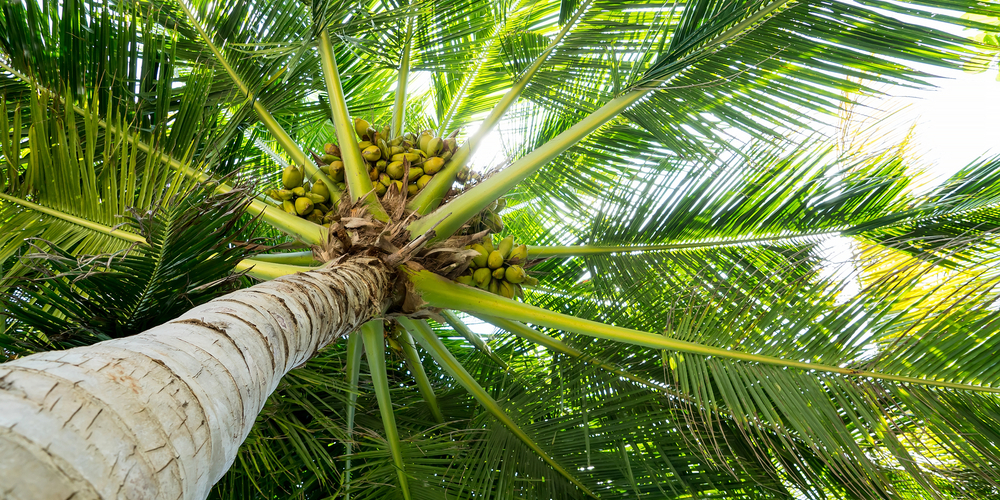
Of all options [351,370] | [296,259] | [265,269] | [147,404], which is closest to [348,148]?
[296,259]

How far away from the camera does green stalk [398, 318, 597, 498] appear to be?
241cm

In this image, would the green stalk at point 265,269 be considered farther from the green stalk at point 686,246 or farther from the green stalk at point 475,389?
the green stalk at point 686,246

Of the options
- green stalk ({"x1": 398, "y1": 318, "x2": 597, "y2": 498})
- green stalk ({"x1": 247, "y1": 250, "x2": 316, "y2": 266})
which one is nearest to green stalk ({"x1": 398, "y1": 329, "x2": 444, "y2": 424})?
green stalk ({"x1": 398, "y1": 318, "x2": 597, "y2": 498})

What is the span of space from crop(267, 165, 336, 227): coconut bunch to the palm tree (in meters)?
0.02

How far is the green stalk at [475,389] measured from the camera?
2.41m

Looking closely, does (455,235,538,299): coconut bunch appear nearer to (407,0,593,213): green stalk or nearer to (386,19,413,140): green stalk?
(407,0,593,213): green stalk

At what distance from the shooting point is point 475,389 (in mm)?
2539

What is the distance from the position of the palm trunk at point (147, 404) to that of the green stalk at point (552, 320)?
2.67 ft

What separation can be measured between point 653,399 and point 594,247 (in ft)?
2.61

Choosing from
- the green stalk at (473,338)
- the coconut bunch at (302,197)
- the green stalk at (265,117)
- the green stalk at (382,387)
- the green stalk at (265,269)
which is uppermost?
the green stalk at (265,117)

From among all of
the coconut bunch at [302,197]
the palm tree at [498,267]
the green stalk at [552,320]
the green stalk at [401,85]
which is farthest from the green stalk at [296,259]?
the green stalk at [401,85]

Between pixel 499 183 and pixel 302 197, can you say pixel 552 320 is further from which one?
pixel 302 197

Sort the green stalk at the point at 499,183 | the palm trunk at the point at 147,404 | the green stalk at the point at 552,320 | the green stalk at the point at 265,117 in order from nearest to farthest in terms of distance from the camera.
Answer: the palm trunk at the point at 147,404 → the green stalk at the point at 552,320 → the green stalk at the point at 499,183 → the green stalk at the point at 265,117

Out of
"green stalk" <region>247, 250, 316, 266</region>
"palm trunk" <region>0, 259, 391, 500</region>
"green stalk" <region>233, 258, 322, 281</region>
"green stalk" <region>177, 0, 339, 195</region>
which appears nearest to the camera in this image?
"palm trunk" <region>0, 259, 391, 500</region>
